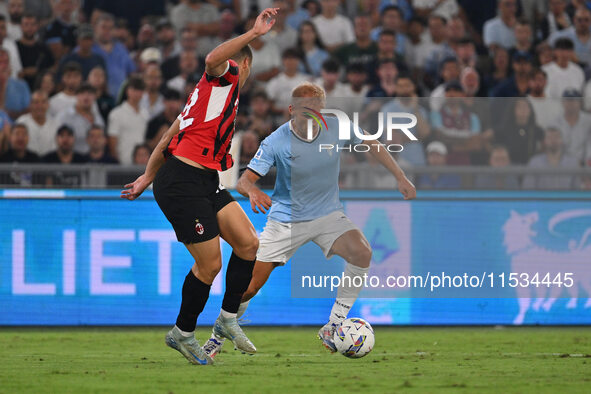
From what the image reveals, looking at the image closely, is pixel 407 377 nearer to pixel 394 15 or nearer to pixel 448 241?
pixel 448 241

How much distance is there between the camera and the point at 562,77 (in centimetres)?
1290

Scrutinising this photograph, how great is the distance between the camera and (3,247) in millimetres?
9531

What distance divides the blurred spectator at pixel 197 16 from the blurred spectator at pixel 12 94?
107 inches

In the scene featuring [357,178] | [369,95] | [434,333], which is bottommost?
[434,333]

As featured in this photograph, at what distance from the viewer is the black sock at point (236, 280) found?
6.96 meters

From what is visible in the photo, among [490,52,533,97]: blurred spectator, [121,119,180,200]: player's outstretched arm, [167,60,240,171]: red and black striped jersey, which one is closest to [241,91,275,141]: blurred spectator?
[490,52,533,97]: blurred spectator

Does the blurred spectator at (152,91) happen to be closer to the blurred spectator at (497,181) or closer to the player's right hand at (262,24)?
the blurred spectator at (497,181)

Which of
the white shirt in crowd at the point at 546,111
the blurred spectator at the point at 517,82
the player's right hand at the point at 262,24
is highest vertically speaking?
the player's right hand at the point at 262,24

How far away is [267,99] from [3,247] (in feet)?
13.1

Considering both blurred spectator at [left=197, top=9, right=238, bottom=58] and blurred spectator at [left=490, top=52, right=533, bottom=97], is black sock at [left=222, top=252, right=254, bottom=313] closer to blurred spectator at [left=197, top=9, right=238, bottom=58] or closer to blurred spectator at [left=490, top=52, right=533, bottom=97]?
blurred spectator at [left=490, top=52, right=533, bottom=97]

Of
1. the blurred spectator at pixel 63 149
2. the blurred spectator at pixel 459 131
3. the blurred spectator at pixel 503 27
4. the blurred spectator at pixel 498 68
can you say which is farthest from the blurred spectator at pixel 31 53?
the blurred spectator at pixel 503 27

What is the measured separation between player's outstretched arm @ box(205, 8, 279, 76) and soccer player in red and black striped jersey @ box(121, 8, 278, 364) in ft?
0.10

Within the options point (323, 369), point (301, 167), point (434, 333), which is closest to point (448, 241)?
point (434, 333)

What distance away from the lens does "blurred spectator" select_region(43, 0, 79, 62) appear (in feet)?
44.2
